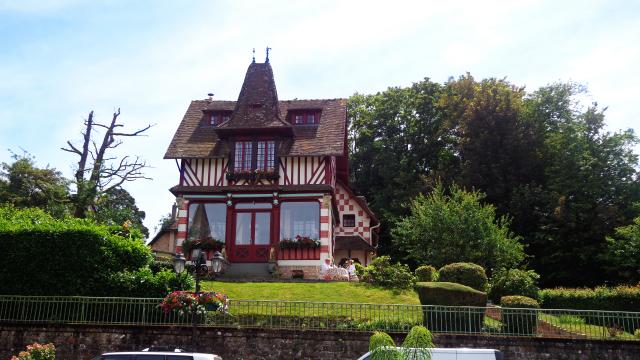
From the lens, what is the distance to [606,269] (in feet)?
117

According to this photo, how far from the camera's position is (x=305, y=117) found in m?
34.7

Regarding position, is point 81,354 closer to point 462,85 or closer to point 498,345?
point 498,345

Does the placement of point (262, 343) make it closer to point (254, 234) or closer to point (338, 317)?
point (338, 317)

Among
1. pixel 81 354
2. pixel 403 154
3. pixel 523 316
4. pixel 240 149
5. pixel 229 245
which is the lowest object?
pixel 81 354

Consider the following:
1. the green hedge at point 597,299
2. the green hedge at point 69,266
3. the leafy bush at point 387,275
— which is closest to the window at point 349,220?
the leafy bush at point 387,275

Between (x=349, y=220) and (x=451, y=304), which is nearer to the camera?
(x=451, y=304)

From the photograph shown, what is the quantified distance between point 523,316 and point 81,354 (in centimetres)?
1261

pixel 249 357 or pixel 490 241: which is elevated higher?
pixel 490 241

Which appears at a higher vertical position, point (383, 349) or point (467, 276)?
point (467, 276)

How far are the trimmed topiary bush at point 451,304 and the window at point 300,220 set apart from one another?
40.6 feet

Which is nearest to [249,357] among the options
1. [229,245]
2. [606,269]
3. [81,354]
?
[81,354]

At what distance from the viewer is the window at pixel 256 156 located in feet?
106

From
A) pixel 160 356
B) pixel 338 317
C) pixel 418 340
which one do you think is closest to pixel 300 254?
pixel 338 317

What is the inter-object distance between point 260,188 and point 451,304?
14464 millimetres
